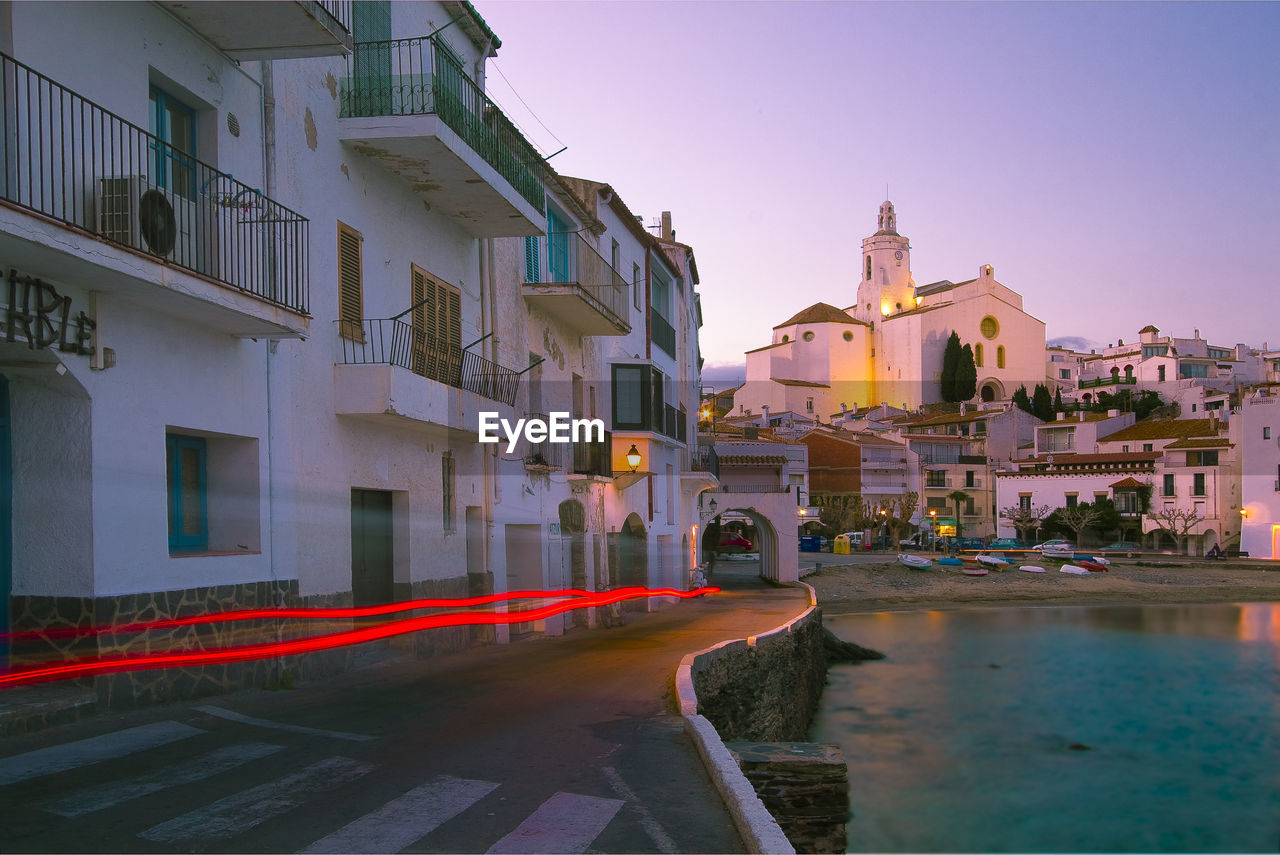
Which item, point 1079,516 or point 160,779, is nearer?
point 160,779

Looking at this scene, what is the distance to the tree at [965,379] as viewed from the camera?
11294 cm

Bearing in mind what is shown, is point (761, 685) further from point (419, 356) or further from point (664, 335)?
point (664, 335)

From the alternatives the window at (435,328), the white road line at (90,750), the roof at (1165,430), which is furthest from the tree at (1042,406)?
the white road line at (90,750)

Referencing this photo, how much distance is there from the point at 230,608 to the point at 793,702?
55.3ft

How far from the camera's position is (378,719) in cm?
1065

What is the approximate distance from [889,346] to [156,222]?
382 feet

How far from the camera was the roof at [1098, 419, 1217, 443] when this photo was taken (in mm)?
74938

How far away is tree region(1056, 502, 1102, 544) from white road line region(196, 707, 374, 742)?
2925 inches

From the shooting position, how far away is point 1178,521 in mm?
72438

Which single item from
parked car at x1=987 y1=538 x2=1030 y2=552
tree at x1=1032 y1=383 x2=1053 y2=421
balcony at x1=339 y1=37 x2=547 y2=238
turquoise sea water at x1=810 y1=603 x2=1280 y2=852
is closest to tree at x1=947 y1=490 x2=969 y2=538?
parked car at x1=987 y1=538 x2=1030 y2=552

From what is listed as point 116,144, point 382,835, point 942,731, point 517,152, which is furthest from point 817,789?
point 942,731

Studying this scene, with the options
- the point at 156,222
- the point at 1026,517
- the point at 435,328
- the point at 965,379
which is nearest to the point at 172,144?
the point at 156,222

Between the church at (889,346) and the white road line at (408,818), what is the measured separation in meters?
108

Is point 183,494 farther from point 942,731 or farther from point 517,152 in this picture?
point 942,731
